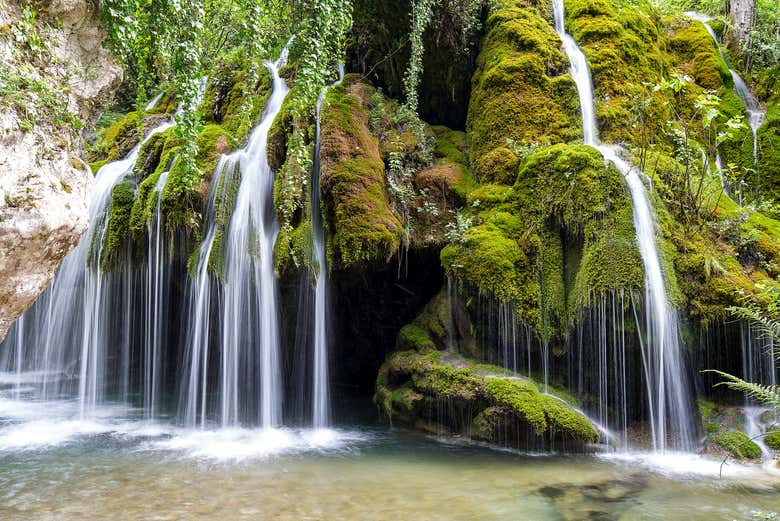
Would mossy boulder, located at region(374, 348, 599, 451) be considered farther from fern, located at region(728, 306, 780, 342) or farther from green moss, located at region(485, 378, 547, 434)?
fern, located at region(728, 306, 780, 342)

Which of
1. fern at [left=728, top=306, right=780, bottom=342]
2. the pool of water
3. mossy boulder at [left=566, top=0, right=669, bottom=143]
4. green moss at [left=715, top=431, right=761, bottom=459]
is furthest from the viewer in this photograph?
mossy boulder at [left=566, top=0, right=669, bottom=143]

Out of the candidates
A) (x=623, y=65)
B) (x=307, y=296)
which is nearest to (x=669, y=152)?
(x=623, y=65)

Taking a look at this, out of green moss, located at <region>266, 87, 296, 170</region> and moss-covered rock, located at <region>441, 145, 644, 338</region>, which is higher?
green moss, located at <region>266, 87, 296, 170</region>

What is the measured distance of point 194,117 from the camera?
5.49 metres

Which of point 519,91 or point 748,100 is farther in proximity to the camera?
point 748,100

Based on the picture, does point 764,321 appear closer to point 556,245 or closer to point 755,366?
point 755,366

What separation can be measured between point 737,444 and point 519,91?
601 cm

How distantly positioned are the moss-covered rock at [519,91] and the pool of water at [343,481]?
4.39 m

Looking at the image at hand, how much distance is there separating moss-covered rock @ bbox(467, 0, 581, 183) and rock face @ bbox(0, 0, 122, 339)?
573 centimetres

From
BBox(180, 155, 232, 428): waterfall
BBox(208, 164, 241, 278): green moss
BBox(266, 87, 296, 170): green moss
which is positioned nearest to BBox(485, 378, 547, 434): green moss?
BBox(180, 155, 232, 428): waterfall

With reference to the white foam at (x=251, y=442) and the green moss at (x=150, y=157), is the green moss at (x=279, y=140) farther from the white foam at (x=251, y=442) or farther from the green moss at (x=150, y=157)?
the white foam at (x=251, y=442)

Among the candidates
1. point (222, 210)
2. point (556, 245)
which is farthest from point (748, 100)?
point (222, 210)

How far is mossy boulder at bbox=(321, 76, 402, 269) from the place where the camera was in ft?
23.3

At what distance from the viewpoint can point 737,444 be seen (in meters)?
5.63
